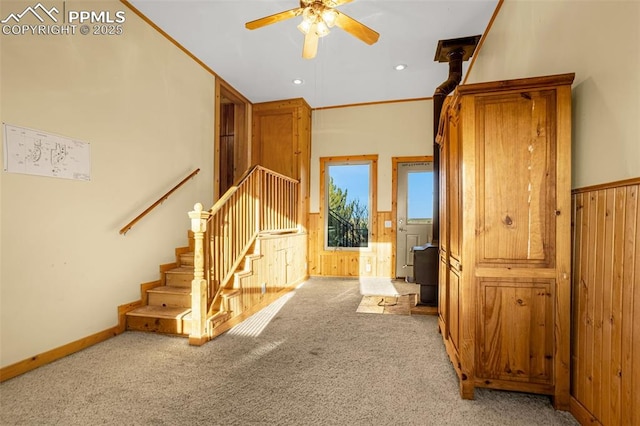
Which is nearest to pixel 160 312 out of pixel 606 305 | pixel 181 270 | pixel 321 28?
pixel 181 270

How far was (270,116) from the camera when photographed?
5.95 meters

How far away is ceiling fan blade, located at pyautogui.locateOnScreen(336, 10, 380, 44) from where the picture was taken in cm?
254

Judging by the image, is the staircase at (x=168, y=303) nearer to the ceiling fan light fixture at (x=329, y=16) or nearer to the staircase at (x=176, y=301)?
the staircase at (x=176, y=301)

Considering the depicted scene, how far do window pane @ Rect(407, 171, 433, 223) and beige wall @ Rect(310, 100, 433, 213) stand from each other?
389mm

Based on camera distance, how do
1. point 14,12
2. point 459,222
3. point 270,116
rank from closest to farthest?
point 459,222, point 14,12, point 270,116

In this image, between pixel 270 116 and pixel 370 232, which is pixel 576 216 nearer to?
pixel 370 232

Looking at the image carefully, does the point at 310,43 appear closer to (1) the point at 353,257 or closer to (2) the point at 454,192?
(2) the point at 454,192

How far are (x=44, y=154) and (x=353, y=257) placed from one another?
4798 millimetres

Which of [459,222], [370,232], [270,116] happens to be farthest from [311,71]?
[459,222]

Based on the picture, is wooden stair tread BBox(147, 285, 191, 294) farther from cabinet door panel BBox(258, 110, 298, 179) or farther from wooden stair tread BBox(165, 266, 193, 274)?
cabinet door panel BBox(258, 110, 298, 179)

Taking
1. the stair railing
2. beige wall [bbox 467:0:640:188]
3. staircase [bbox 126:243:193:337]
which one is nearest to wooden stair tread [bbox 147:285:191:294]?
staircase [bbox 126:243:193:337]

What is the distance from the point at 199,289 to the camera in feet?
9.39

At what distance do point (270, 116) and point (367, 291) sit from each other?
3759 millimetres

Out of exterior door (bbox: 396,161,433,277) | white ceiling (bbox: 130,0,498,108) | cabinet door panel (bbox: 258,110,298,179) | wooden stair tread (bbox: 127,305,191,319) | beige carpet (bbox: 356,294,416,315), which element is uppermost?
white ceiling (bbox: 130,0,498,108)
